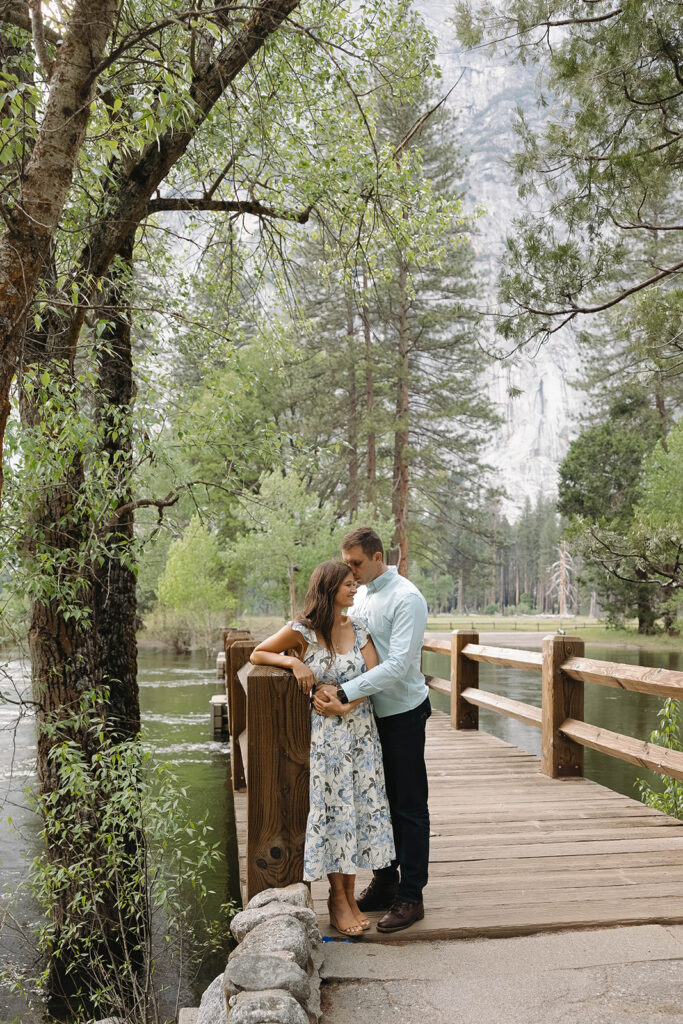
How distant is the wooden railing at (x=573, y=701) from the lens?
4660mm

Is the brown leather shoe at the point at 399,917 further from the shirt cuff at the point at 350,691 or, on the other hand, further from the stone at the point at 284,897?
the shirt cuff at the point at 350,691

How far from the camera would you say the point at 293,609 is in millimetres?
30000

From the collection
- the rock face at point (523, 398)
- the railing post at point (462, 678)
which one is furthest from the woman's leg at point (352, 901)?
the rock face at point (523, 398)

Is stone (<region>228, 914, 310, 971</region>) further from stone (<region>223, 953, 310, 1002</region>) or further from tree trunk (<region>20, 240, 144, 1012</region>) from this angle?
tree trunk (<region>20, 240, 144, 1012</region>)

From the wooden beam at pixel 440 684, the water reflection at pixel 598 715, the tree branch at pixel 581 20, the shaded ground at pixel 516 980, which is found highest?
the tree branch at pixel 581 20

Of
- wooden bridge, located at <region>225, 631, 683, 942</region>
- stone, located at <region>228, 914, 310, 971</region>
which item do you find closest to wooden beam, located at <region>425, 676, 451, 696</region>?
wooden bridge, located at <region>225, 631, 683, 942</region>

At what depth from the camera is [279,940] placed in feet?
8.50

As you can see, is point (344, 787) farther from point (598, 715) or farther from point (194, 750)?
point (598, 715)

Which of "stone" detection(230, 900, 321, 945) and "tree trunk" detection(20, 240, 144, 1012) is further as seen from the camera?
"tree trunk" detection(20, 240, 144, 1012)

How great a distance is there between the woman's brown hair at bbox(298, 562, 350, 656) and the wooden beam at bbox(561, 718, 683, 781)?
94.1 inches

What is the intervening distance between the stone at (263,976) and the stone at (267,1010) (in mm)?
72

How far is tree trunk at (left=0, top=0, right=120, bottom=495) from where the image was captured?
303 cm

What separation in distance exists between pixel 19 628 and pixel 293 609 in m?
24.1

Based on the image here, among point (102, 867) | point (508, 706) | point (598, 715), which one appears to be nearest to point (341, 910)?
point (102, 867)
